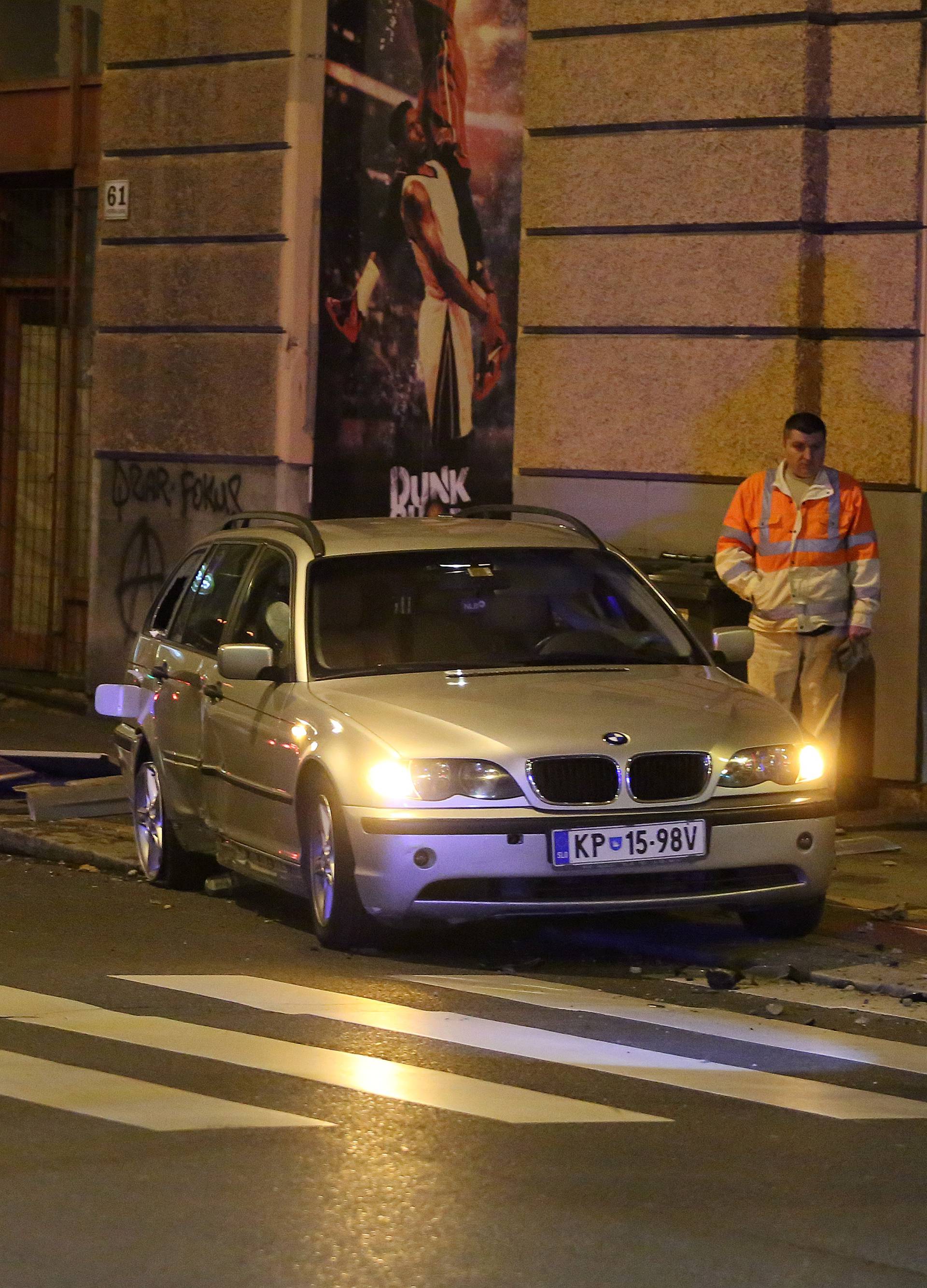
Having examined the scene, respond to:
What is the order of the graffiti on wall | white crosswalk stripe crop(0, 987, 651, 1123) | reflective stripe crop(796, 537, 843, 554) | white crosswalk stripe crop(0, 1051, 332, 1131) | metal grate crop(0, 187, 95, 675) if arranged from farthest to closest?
1. metal grate crop(0, 187, 95, 675)
2. the graffiti on wall
3. reflective stripe crop(796, 537, 843, 554)
4. white crosswalk stripe crop(0, 987, 651, 1123)
5. white crosswalk stripe crop(0, 1051, 332, 1131)

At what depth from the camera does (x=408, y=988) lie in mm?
7613

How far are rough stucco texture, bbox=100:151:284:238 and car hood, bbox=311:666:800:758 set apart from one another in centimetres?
690

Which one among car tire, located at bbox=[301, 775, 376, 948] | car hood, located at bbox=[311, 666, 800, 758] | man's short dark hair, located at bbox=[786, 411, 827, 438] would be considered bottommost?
car tire, located at bbox=[301, 775, 376, 948]

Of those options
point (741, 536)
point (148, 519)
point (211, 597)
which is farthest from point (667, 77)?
point (148, 519)

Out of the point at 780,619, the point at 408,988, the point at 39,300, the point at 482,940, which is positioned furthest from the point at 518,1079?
the point at 39,300

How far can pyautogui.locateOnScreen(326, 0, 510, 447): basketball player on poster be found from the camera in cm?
1466

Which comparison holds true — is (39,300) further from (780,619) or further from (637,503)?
(780,619)

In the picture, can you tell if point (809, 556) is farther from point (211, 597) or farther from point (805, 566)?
point (211, 597)

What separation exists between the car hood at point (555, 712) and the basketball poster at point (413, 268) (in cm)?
616

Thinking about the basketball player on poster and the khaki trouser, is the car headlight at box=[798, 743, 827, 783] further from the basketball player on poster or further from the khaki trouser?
the basketball player on poster

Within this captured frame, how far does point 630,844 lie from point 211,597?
9.25 ft

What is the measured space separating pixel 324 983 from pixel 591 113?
6908 millimetres

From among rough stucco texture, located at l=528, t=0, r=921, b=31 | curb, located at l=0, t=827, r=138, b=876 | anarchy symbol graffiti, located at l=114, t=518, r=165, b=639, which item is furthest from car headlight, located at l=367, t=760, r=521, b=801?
anarchy symbol graffiti, located at l=114, t=518, r=165, b=639

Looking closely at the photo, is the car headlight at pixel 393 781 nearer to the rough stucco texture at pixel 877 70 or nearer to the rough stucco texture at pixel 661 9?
the rough stucco texture at pixel 877 70
